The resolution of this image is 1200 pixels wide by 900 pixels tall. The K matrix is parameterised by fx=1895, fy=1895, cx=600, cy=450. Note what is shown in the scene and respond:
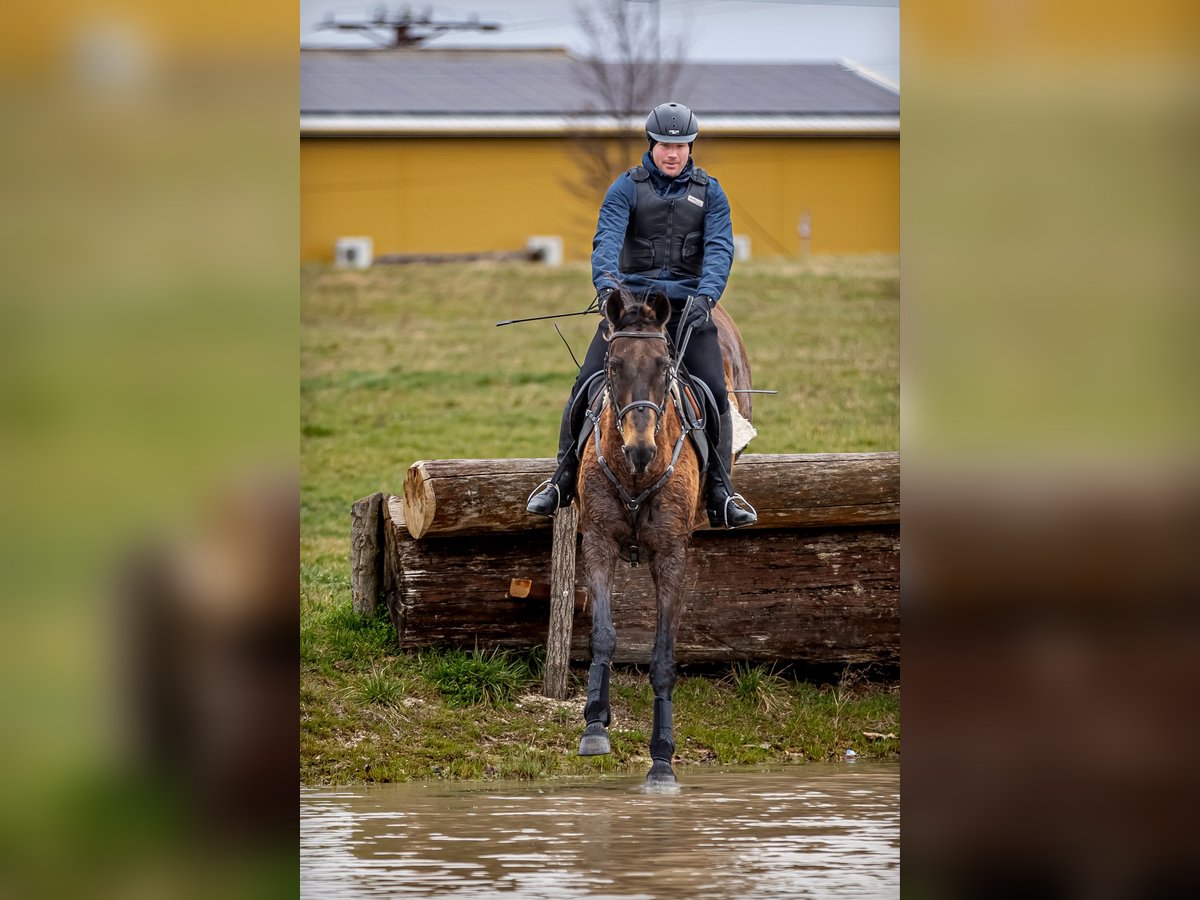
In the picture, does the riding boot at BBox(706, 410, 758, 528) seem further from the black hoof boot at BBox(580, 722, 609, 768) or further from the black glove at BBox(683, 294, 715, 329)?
the black hoof boot at BBox(580, 722, 609, 768)

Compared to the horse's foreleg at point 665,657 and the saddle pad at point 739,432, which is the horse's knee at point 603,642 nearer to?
the horse's foreleg at point 665,657

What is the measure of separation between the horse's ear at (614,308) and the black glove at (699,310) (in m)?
0.48

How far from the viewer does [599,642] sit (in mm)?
8078

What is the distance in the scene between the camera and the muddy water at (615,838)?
21.2ft

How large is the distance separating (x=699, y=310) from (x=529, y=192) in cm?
1155

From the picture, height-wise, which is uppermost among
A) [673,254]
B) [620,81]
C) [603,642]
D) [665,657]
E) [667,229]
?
[620,81]

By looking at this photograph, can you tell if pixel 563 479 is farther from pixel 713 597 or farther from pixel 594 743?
pixel 713 597

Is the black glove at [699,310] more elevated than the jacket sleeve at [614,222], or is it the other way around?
the jacket sleeve at [614,222]

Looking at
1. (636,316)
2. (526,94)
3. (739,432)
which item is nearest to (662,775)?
(739,432)
